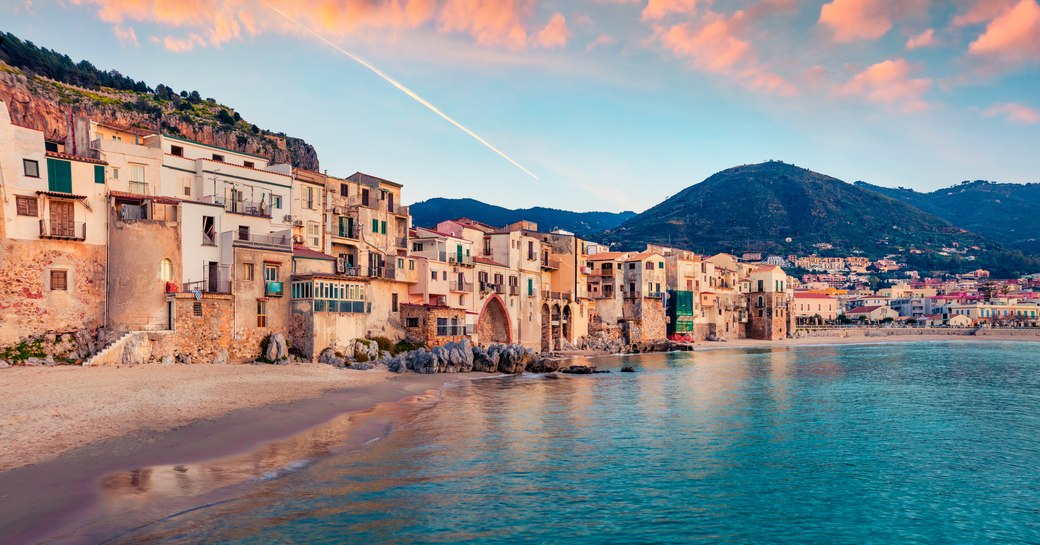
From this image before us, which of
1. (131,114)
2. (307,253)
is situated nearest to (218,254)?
(307,253)

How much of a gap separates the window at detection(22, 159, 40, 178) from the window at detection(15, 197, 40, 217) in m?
1.38

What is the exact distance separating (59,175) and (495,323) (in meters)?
44.2

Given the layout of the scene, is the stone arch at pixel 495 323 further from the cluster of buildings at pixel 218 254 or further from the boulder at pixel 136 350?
the boulder at pixel 136 350

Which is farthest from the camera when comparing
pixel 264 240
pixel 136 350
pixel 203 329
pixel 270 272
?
pixel 264 240

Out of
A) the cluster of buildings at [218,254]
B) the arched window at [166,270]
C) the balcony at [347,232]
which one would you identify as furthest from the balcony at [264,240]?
the balcony at [347,232]

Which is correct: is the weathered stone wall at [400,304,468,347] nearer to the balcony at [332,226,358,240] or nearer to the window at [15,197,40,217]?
the balcony at [332,226,358,240]

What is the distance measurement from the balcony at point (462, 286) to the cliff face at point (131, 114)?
53.1m

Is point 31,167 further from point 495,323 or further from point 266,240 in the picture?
point 495,323

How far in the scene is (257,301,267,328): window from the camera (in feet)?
153

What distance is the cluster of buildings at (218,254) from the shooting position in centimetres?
3822

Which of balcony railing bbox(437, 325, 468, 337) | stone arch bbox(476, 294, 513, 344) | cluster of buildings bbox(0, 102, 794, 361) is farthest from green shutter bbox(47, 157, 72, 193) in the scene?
stone arch bbox(476, 294, 513, 344)

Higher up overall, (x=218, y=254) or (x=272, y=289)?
(x=218, y=254)

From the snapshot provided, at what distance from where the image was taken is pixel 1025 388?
50438mm

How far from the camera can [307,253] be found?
167 feet
